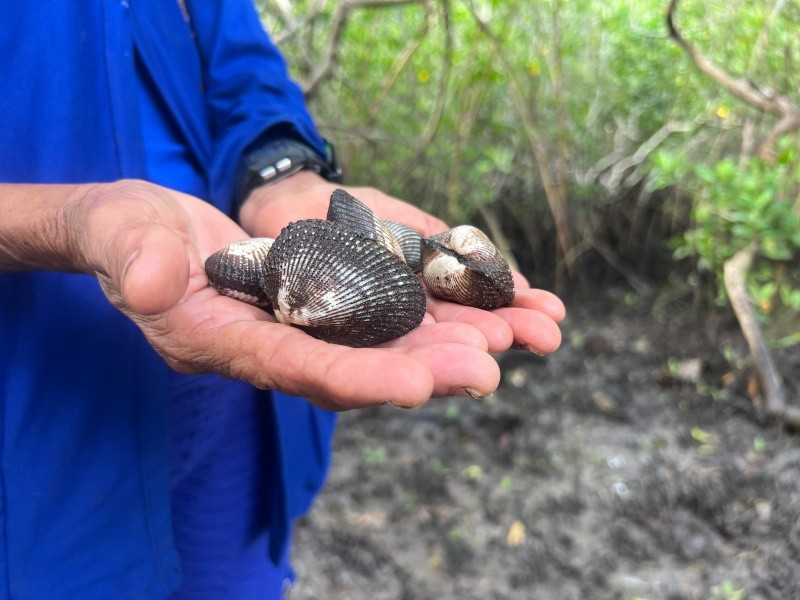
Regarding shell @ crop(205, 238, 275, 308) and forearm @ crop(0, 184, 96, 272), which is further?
shell @ crop(205, 238, 275, 308)

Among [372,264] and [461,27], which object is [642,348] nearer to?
[461,27]

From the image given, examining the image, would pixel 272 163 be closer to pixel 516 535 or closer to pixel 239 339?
pixel 239 339

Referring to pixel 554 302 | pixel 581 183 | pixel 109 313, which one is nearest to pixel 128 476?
pixel 109 313

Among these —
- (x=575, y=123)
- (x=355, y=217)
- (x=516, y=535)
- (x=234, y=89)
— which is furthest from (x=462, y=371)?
(x=575, y=123)

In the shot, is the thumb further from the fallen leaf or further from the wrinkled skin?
the fallen leaf

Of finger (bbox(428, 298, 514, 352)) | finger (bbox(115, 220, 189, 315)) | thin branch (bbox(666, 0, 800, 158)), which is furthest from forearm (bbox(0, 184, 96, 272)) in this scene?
thin branch (bbox(666, 0, 800, 158))

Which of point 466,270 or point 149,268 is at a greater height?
point 149,268

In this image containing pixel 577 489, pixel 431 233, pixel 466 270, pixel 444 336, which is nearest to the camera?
pixel 444 336
